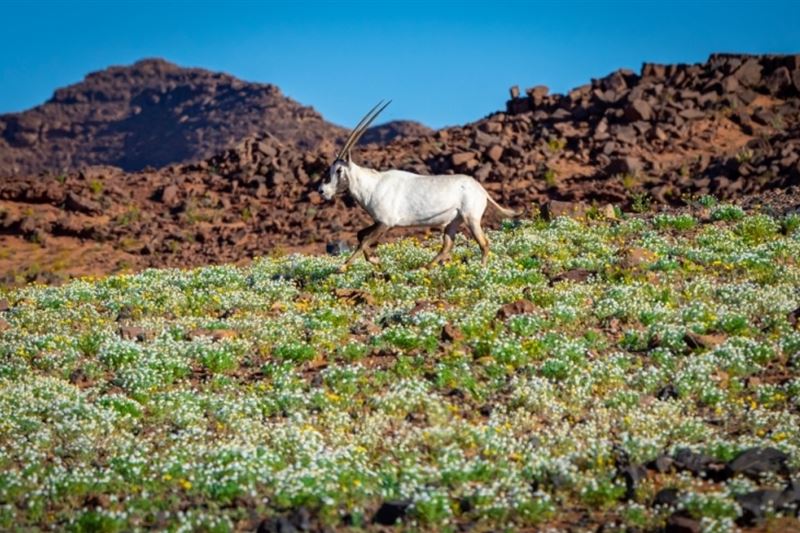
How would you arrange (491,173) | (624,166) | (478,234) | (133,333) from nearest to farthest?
(133,333) → (478,234) → (624,166) → (491,173)

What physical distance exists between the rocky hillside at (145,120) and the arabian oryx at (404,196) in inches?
3399

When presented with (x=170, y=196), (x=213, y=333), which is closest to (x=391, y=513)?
(x=213, y=333)

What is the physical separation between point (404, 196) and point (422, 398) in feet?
24.1

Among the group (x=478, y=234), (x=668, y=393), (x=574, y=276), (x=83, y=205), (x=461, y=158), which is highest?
(x=461, y=158)

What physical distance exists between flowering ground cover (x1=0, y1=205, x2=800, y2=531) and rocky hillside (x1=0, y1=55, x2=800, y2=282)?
42.9ft

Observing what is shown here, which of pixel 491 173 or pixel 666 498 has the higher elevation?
pixel 491 173

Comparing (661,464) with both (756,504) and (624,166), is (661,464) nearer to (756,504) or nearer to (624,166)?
(756,504)

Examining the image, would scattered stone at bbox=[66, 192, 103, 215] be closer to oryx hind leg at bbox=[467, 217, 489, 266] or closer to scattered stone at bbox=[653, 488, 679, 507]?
oryx hind leg at bbox=[467, 217, 489, 266]

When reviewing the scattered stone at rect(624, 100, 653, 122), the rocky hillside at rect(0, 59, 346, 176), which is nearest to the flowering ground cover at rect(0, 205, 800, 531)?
the scattered stone at rect(624, 100, 653, 122)

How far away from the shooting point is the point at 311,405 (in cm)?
1357

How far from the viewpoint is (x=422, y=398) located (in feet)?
43.9

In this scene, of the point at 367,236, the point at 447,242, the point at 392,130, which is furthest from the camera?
the point at 392,130

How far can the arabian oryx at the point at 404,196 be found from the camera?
1995cm

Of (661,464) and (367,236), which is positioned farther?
(367,236)
